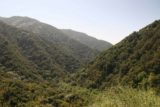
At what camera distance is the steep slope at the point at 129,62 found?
268 feet

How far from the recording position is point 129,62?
93.9m

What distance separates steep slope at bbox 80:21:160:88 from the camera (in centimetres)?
8169

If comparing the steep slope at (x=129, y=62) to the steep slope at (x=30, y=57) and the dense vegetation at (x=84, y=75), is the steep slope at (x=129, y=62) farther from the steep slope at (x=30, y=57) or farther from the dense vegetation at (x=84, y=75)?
the steep slope at (x=30, y=57)

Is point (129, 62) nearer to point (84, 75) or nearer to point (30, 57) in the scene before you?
point (84, 75)

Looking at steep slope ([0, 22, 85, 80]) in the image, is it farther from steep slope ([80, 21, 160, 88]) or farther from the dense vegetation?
steep slope ([80, 21, 160, 88])

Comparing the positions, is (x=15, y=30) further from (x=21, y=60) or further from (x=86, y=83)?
(x=86, y=83)

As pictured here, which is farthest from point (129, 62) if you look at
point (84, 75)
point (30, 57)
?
point (30, 57)

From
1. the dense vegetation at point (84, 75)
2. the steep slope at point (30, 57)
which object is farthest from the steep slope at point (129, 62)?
the steep slope at point (30, 57)

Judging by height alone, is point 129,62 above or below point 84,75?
above

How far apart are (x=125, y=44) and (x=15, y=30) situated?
89.3 m

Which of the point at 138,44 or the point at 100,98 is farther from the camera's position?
the point at 138,44

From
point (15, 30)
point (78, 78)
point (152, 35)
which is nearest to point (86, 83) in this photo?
point (78, 78)

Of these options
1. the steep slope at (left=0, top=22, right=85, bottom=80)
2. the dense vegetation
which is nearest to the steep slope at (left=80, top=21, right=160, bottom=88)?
the dense vegetation

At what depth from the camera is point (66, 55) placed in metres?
177
